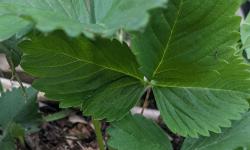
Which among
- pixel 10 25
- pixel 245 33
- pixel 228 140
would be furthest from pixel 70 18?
pixel 245 33

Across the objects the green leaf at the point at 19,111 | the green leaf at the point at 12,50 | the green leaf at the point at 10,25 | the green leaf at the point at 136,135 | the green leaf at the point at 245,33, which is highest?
the green leaf at the point at 10,25

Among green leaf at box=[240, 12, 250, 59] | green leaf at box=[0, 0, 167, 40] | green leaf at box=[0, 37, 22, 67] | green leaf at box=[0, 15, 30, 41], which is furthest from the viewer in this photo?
green leaf at box=[240, 12, 250, 59]

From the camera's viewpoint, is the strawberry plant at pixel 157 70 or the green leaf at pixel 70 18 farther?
the strawberry plant at pixel 157 70

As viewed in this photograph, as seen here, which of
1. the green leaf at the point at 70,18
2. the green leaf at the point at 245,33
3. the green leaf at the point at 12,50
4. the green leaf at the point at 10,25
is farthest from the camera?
the green leaf at the point at 245,33

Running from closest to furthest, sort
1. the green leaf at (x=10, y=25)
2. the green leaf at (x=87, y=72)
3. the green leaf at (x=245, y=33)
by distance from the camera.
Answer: the green leaf at (x=10, y=25)
the green leaf at (x=87, y=72)
the green leaf at (x=245, y=33)

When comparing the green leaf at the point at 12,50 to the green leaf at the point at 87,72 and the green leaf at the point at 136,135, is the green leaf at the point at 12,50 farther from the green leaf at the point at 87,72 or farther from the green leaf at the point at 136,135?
the green leaf at the point at 136,135

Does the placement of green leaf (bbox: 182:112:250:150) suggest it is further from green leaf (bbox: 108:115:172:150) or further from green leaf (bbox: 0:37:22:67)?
green leaf (bbox: 0:37:22:67)

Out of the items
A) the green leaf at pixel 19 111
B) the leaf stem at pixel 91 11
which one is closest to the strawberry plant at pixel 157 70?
the leaf stem at pixel 91 11

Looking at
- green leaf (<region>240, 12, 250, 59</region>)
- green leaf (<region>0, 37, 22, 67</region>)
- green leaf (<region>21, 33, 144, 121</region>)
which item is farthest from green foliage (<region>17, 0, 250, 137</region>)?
green leaf (<region>240, 12, 250, 59</region>)
